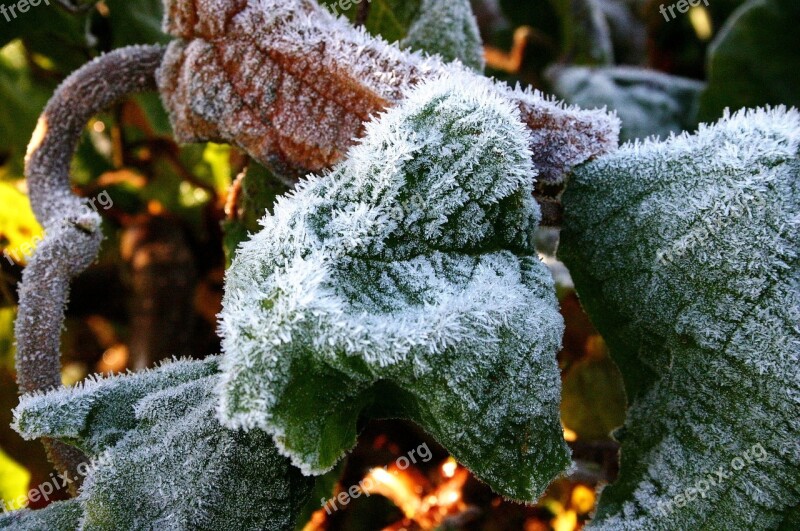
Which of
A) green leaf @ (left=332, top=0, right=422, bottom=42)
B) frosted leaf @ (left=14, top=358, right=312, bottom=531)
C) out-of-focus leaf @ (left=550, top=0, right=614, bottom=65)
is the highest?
green leaf @ (left=332, top=0, right=422, bottom=42)

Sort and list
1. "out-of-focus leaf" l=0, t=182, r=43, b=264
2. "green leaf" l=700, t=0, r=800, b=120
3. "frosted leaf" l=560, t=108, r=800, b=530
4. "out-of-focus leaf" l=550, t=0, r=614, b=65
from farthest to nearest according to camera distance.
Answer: "out-of-focus leaf" l=550, t=0, r=614, b=65 → "green leaf" l=700, t=0, r=800, b=120 → "out-of-focus leaf" l=0, t=182, r=43, b=264 → "frosted leaf" l=560, t=108, r=800, b=530

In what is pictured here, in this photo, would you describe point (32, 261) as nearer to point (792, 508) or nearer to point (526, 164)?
point (526, 164)

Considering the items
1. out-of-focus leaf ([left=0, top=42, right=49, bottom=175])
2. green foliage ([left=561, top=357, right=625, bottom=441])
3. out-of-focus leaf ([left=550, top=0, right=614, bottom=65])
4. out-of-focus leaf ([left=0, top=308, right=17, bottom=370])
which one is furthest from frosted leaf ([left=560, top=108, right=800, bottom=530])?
out-of-focus leaf ([left=0, top=308, right=17, bottom=370])

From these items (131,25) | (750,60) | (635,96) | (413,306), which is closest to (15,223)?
(131,25)

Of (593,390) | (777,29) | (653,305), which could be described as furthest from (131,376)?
(777,29)

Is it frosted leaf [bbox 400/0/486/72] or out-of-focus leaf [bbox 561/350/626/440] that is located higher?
frosted leaf [bbox 400/0/486/72]

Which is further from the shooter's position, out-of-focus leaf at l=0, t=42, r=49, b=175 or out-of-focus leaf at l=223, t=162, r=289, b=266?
out-of-focus leaf at l=0, t=42, r=49, b=175

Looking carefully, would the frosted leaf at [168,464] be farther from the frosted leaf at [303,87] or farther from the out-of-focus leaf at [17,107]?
the out-of-focus leaf at [17,107]

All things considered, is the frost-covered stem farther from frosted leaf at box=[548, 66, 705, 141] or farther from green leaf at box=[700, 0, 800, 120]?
green leaf at box=[700, 0, 800, 120]
